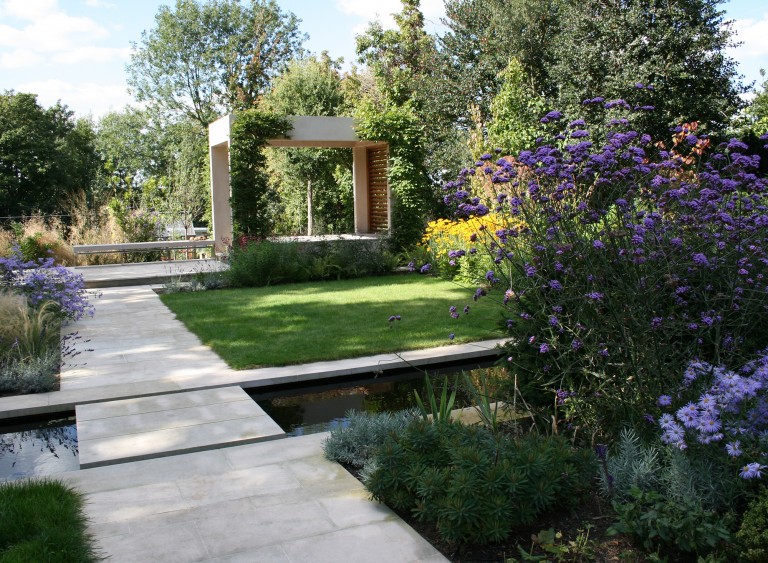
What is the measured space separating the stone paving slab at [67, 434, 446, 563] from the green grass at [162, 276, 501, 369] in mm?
2187

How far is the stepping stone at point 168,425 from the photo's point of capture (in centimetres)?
384

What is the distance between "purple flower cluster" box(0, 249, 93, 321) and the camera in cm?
708

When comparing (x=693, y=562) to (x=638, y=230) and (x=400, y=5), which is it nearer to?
(x=638, y=230)

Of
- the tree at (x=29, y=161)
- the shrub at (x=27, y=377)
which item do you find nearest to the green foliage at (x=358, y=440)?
the shrub at (x=27, y=377)

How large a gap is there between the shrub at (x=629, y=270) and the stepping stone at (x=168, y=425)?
72.7 inches

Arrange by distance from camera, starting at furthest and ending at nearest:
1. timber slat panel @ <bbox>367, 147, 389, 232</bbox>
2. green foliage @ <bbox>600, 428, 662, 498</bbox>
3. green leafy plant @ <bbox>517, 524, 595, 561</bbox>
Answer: timber slat panel @ <bbox>367, 147, 389, 232</bbox>
green foliage @ <bbox>600, 428, 662, 498</bbox>
green leafy plant @ <bbox>517, 524, 595, 561</bbox>

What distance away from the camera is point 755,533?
2.26 metres

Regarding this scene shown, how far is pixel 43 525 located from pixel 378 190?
1239 cm

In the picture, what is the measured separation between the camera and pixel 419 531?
2867 millimetres

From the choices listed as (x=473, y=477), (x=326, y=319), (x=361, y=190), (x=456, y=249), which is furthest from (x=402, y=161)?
(x=473, y=477)

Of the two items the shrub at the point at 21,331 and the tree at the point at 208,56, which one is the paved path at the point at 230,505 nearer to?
the shrub at the point at 21,331

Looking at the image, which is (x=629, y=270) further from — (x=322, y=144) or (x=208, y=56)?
(x=208, y=56)

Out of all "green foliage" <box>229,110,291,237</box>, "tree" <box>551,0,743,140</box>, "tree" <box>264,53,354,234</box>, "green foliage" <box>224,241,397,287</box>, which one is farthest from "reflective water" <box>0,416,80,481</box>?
"tree" <box>264,53,354,234</box>

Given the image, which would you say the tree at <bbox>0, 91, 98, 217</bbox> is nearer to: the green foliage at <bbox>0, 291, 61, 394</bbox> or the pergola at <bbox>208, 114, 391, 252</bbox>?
the pergola at <bbox>208, 114, 391, 252</bbox>
